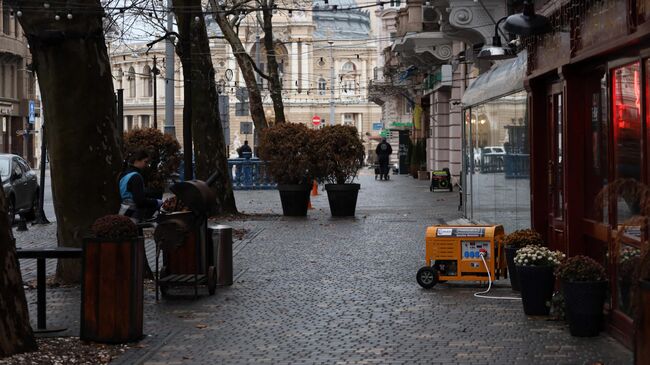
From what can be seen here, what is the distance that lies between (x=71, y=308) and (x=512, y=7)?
14.7 metres

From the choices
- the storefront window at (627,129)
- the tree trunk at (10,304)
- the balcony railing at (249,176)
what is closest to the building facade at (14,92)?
the balcony railing at (249,176)

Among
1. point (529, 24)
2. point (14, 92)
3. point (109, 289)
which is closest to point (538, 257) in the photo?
point (529, 24)

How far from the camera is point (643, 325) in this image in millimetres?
7273

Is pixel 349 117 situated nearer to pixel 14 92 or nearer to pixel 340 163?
pixel 14 92

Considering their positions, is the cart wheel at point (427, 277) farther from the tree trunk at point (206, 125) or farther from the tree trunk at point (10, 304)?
the tree trunk at point (206, 125)

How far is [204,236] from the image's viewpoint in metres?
13.3

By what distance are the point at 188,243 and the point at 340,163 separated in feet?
44.3

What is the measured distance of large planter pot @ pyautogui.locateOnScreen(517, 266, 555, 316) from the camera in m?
11.0

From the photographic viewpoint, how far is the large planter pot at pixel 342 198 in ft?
87.4

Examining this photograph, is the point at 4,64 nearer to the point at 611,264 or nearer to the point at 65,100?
the point at 65,100

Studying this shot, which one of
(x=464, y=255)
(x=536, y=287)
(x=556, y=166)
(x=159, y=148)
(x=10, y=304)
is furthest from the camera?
(x=159, y=148)

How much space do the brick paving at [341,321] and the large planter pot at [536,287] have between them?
7.0 inches

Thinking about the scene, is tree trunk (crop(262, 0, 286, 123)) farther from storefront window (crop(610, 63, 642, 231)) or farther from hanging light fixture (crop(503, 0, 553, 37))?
storefront window (crop(610, 63, 642, 231))

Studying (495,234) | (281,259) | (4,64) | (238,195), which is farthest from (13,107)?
(495,234)
